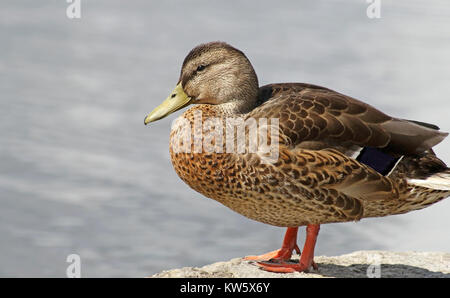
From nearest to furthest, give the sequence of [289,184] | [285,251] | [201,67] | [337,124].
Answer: [289,184], [337,124], [201,67], [285,251]

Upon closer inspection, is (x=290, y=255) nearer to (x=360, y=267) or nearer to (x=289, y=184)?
(x=360, y=267)

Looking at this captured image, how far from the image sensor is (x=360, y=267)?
303 inches

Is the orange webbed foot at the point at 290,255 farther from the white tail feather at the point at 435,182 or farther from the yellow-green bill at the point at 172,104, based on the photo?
the yellow-green bill at the point at 172,104

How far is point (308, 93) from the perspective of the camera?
23.8 feet

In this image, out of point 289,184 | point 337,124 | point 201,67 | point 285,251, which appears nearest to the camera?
point 289,184

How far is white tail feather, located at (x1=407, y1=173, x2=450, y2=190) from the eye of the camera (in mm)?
7164

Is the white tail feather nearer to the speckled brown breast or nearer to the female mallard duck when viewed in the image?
the female mallard duck

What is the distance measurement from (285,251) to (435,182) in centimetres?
142

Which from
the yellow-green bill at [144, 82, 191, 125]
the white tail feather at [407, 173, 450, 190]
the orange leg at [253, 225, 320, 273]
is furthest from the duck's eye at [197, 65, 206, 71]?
the white tail feather at [407, 173, 450, 190]

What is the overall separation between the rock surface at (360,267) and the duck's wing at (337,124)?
1106mm

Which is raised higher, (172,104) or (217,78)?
(217,78)

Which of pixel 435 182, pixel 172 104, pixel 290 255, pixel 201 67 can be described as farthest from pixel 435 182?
pixel 172 104

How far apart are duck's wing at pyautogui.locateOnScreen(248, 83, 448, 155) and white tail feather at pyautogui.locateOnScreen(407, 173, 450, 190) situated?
242 millimetres

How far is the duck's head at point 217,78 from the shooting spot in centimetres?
715
